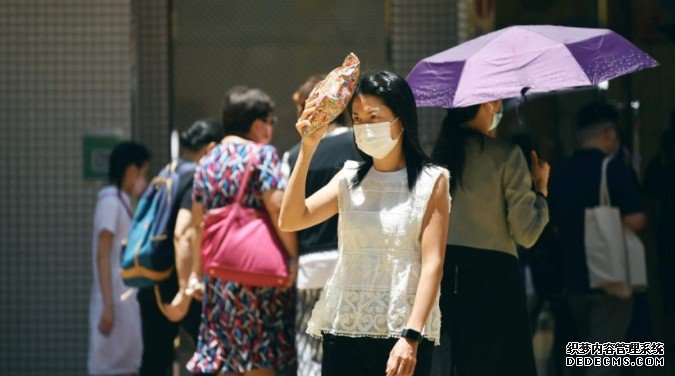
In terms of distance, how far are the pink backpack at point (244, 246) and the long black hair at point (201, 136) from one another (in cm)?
83

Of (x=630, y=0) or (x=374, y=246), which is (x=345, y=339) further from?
(x=630, y=0)

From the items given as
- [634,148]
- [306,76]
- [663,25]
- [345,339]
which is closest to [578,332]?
[634,148]

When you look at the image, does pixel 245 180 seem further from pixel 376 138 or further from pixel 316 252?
pixel 376 138

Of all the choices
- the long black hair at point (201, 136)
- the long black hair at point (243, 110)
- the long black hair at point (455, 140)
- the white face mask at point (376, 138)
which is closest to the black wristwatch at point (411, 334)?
the white face mask at point (376, 138)

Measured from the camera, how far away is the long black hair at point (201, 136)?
6582 mm

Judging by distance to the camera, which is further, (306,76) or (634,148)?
(306,76)

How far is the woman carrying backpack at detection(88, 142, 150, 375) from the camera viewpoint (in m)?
7.41

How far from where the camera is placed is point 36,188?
8.20 m

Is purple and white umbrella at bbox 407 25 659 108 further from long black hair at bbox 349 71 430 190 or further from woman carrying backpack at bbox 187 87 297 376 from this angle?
woman carrying backpack at bbox 187 87 297 376

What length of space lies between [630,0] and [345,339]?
4.08 m

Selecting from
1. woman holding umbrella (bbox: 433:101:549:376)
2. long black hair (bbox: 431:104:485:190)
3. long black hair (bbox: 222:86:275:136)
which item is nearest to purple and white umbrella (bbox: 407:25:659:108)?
long black hair (bbox: 431:104:485:190)

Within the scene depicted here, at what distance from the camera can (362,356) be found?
4121mm

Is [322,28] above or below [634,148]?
above

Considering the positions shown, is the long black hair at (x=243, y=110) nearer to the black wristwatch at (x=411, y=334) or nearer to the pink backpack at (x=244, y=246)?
the pink backpack at (x=244, y=246)
